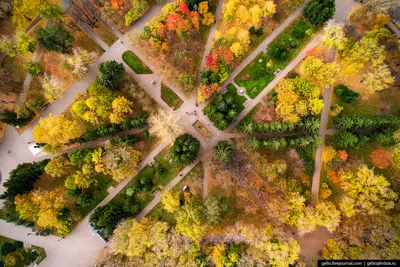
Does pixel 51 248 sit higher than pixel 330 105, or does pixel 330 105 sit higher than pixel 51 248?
pixel 330 105

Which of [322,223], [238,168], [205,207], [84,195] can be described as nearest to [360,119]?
[322,223]

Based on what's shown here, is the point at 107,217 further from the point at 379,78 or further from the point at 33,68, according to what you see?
the point at 379,78

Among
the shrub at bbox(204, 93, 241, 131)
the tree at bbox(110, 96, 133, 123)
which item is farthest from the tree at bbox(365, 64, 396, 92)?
the tree at bbox(110, 96, 133, 123)

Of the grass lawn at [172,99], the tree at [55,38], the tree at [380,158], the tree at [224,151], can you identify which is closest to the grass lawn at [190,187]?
the tree at [224,151]

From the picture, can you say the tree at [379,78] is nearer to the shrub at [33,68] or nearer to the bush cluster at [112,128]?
the bush cluster at [112,128]

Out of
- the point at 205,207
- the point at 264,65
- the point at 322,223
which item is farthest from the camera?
the point at 264,65

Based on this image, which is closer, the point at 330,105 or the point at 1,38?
the point at 330,105

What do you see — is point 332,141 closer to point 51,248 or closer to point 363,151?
point 363,151
